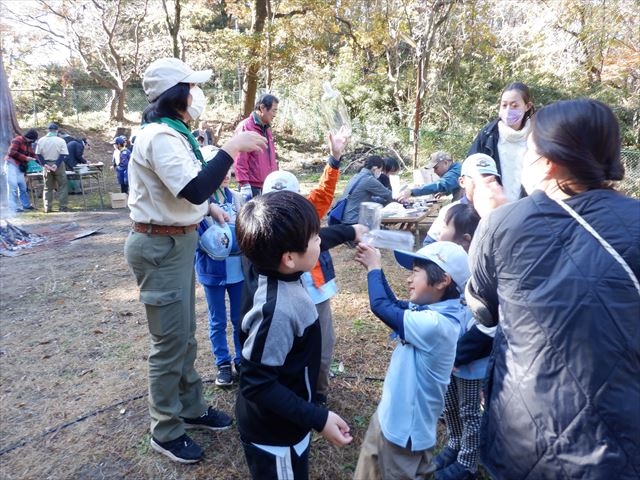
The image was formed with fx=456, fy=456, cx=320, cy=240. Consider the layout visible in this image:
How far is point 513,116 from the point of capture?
3035 millimetres

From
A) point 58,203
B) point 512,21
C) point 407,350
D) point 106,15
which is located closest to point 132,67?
point 106,15

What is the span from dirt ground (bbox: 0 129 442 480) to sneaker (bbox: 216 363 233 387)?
0.19ft

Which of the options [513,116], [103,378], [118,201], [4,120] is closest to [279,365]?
[513,116]

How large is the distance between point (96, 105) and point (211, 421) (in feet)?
78.7

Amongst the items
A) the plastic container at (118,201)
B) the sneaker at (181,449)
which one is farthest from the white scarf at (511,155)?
the plastic container at (118,201)

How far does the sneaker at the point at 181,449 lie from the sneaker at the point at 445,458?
1256 mm

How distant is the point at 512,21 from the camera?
58.0 feet

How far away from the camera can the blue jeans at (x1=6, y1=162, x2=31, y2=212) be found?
10422mm

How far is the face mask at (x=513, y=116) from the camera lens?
3.03 metres

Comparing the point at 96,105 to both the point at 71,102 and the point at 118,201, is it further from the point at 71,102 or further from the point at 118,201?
the point at 118,201

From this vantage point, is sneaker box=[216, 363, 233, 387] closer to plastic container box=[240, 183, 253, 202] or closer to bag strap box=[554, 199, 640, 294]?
plastic container box=[240, 183, 253, 202]

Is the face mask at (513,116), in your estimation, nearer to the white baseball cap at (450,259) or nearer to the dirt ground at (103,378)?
the white baseball cap at (450,259)

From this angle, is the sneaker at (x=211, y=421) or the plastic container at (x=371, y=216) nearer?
the sneaker at (x=211, y=421)

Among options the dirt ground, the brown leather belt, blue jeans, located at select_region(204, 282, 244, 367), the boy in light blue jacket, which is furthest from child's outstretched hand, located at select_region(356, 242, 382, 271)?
blue jeans, located at select_region(204, 282, 244, 367)
